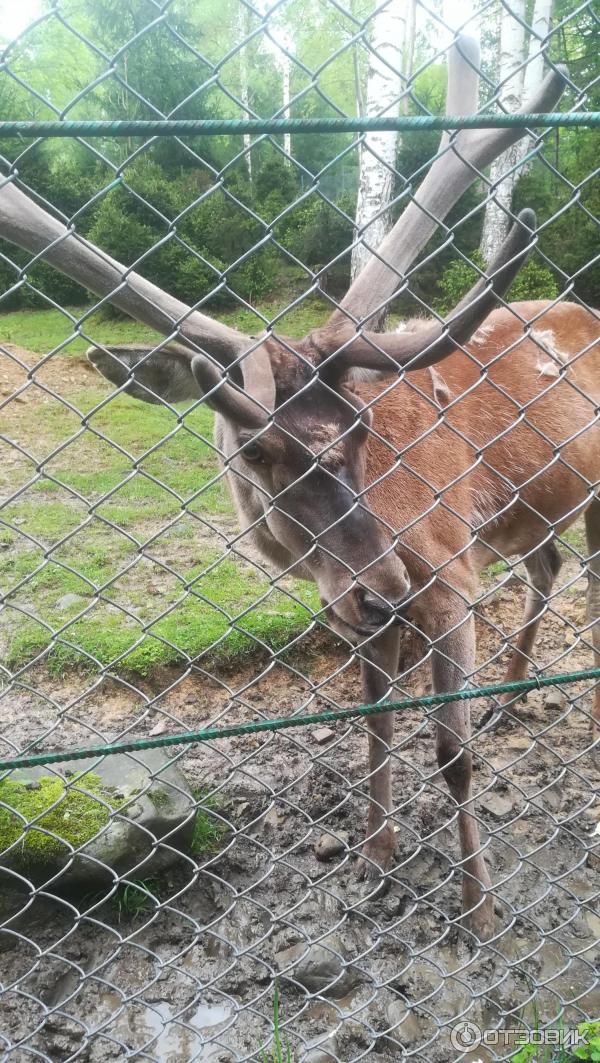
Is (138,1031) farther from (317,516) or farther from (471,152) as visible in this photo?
(471,152)

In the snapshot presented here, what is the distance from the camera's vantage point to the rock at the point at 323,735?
4.02m

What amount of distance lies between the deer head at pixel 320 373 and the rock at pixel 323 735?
52.6 inches

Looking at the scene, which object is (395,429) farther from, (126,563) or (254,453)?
(126,563)

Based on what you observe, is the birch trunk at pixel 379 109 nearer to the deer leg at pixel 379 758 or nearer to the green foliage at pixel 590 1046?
the deer leg at pixel 379 758

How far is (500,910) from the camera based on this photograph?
10.2 ft

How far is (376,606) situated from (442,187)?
1.68 metres

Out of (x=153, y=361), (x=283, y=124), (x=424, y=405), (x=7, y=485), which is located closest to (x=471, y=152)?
(x=424, y=405)

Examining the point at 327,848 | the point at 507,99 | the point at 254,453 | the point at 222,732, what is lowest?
the point at 327,848

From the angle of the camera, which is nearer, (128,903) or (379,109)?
(128,903)

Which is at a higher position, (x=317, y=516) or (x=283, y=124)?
(x=283, y=124)

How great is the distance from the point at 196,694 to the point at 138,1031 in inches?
74.2

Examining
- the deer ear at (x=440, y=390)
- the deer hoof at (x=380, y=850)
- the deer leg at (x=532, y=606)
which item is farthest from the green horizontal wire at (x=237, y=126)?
the deer leg at (x=532, y=606)

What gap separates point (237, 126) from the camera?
4.92 feet

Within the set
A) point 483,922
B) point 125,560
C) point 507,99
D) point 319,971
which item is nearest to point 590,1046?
point 483,922
